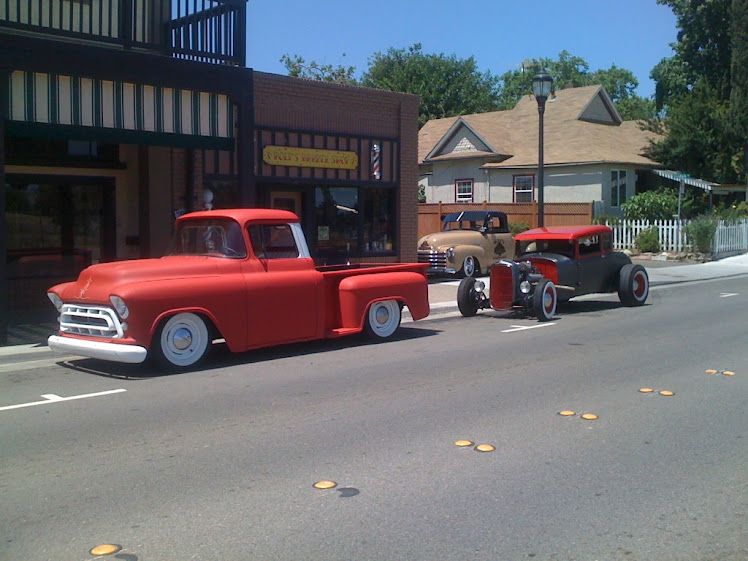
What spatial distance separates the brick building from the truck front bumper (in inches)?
93.9

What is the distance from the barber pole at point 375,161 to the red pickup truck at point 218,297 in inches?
293

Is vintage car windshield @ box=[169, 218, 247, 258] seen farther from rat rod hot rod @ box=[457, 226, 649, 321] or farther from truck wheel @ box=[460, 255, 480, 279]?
truck wheel @ box=[460, 255, 480, 279]

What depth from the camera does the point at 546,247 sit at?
14.8 metres

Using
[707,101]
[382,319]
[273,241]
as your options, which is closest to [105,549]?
[273,241]

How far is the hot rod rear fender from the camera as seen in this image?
10.8 m

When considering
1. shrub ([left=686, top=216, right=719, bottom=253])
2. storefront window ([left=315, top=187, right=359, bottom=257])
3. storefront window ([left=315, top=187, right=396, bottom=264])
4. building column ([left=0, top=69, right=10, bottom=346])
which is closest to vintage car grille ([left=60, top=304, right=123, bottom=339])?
building column ([left=0, top=69, right=10, bottom=346])

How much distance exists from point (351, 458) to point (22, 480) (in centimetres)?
228

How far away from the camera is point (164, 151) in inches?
615

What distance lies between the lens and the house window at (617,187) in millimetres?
33344

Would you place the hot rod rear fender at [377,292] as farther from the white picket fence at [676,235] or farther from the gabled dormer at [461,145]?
the gabled dormer at [461,145]

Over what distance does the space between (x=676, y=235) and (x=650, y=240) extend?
88 centimetres

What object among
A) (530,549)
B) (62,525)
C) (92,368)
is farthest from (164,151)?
(530,549)

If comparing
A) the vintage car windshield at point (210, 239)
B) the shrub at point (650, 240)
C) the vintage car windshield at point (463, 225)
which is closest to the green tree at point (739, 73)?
the shrub at point (650, 240)

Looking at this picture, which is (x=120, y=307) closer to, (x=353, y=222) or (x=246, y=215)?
(x=246, y=215)
